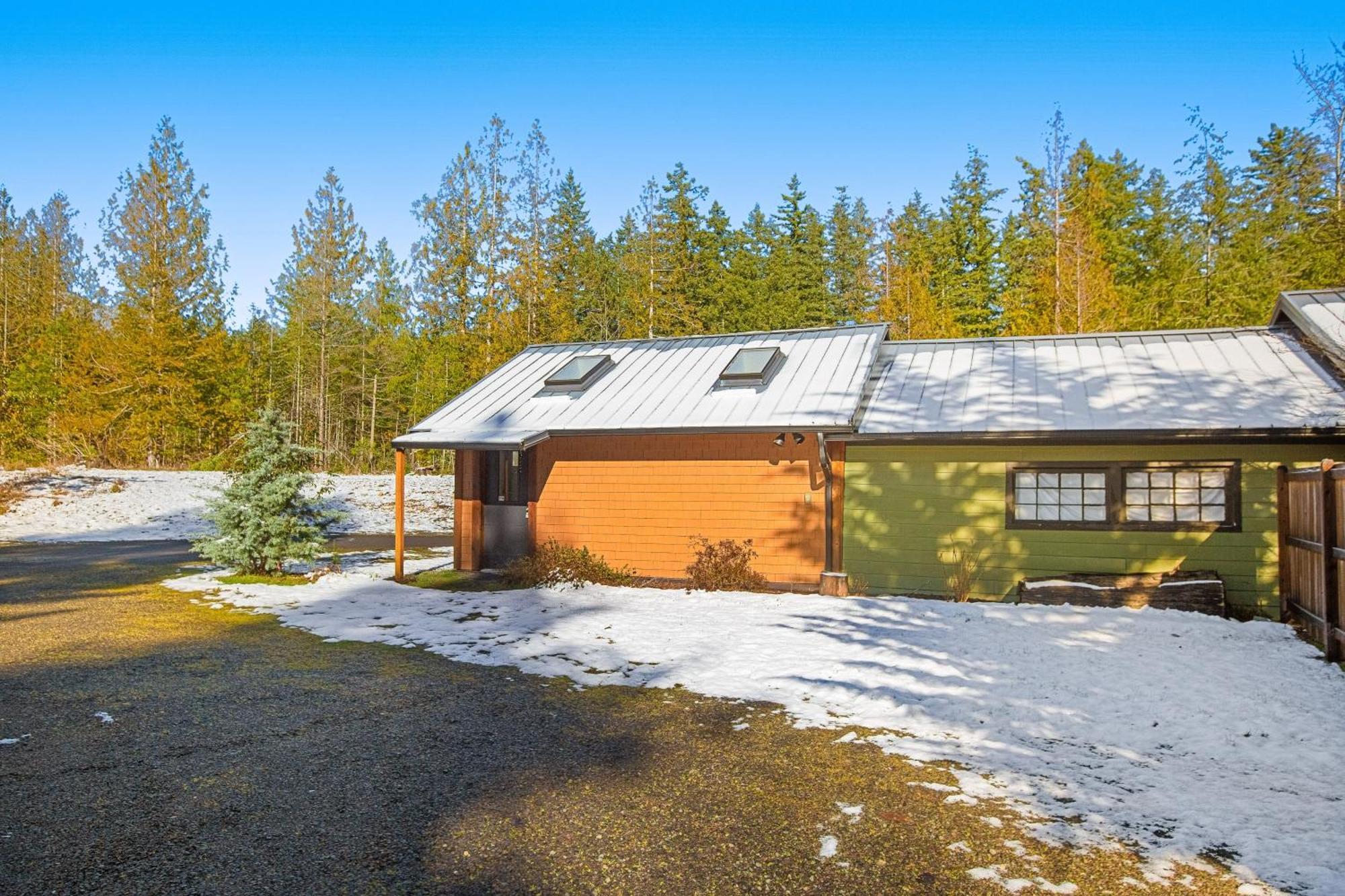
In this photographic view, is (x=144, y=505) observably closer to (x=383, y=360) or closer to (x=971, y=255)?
(x=383, y=360)

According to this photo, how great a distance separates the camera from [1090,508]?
10281 millimetres

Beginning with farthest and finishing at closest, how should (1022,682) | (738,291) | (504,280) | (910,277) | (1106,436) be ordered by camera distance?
(738,291) < (910,277) < (504,280) < (1106,436) < (1022,682)

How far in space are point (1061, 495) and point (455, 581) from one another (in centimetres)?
907

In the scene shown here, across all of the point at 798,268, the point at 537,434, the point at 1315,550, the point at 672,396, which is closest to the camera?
the point at 1315,550

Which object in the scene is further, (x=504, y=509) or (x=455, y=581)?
(x=504, y=509)

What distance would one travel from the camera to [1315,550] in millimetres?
7527

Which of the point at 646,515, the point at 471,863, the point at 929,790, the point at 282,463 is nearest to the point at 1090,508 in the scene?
the point at 646,515

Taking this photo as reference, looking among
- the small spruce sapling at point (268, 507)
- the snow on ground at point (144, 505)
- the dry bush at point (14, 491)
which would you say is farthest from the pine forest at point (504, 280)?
the small spruce sapling at point (268, 507)

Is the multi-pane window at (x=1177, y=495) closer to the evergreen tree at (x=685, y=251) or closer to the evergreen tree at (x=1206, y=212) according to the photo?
the evergreen tree at (x=1206, y=212)

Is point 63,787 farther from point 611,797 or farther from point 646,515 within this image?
point 646,515

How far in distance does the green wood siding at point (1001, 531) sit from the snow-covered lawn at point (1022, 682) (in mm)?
793

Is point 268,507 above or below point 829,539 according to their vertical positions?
above

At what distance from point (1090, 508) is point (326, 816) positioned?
380 inches

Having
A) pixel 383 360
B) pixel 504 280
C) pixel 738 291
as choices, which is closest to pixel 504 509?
pixel 504 280
